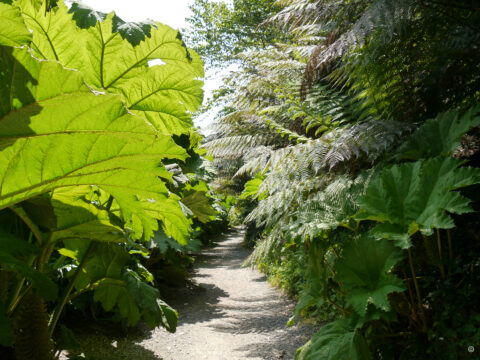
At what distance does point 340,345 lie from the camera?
1.48 m

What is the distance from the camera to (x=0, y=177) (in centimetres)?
77

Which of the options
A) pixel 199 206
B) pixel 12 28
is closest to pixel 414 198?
pixel 12 28

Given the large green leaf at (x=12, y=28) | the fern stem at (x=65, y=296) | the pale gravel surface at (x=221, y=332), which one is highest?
the large green leaf at (x=12, y=28)

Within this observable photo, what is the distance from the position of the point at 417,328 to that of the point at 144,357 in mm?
1654

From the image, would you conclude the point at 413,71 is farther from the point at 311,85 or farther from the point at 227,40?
the point at 227,40

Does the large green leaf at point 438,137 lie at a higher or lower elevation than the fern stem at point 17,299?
higher

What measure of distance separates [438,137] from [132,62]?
1.48 m

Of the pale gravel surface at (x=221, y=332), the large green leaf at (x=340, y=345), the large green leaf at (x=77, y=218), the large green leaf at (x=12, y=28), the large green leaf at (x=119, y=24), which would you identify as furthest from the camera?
the pale gravel surface at (x=221, y=332)

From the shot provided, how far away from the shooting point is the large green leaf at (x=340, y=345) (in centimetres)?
145

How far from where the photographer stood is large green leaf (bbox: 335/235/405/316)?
147 cm

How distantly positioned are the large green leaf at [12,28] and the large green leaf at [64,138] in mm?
80

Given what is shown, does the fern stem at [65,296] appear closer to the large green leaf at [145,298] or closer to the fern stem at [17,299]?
the fern stem at [17,299]

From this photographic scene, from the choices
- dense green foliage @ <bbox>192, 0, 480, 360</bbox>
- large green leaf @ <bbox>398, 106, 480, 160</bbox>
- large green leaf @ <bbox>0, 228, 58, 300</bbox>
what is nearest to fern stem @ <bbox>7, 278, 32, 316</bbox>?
large green leaf @ <bbox>0, 228, 58, 300</bbox>

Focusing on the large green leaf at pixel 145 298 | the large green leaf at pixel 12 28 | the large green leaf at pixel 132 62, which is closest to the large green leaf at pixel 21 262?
the large green leaf at pixel 12 28
